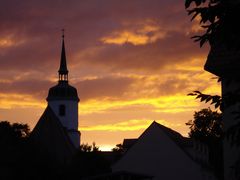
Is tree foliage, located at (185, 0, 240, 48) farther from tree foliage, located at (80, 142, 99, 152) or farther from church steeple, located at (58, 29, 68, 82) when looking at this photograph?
church steeple, located at (58, 29, 68, 82)

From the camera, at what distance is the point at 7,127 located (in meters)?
65.8

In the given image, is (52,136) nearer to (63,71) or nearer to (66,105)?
(66,105)

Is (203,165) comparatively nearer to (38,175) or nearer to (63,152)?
(38,175)

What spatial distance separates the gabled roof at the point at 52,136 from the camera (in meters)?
96.0

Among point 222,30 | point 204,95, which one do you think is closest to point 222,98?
point 204,95

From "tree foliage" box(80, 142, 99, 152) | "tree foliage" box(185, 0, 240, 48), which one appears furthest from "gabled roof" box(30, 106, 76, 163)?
"tree foliage" box(185, 0, 240, 48)

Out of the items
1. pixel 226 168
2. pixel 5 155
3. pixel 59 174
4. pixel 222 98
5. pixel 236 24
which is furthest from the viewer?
pixel 59 174

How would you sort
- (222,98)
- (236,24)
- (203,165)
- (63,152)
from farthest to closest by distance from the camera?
(63,152) < (203,165) < (222,98) < (236,24)

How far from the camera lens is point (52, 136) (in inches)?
3888

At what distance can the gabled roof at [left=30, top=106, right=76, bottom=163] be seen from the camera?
3780 inches

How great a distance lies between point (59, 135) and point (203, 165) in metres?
39.3

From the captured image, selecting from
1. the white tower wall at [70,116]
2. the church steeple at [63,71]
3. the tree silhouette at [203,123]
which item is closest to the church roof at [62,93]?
the white tower wall at [70,116]

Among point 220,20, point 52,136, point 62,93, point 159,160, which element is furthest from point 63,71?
point 220,20

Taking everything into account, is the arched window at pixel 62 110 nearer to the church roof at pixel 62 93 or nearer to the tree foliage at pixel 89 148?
the church roof at pixel 62 93
